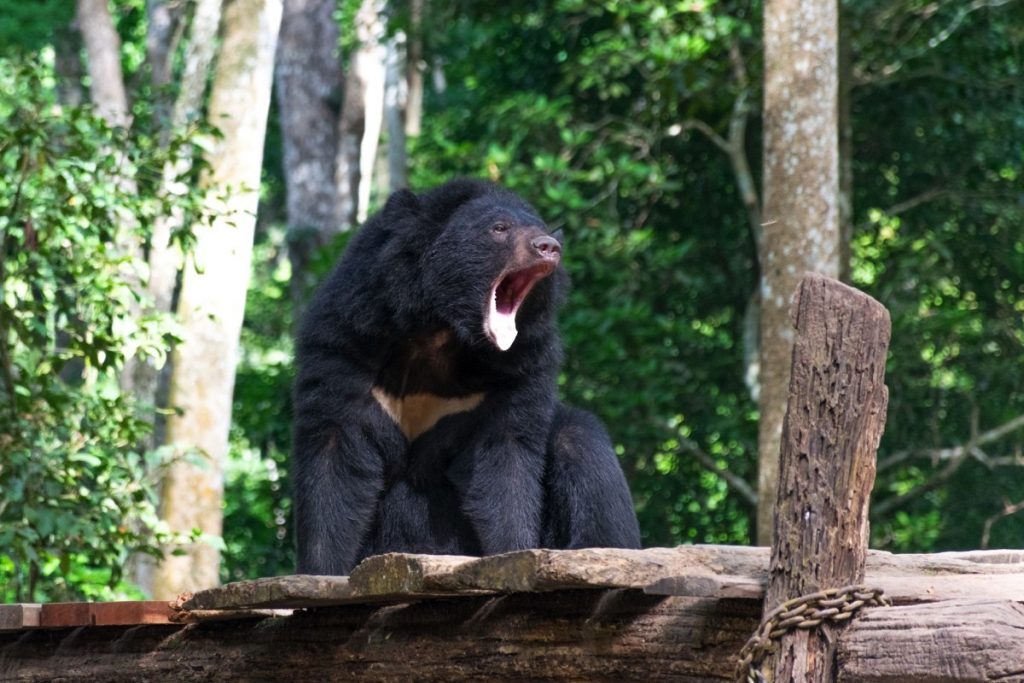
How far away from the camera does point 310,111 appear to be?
14.6 meters

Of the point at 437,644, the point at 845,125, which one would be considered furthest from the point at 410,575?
the point at 845,125

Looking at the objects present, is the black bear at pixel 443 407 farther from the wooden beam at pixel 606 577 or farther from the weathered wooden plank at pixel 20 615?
the wooden beam at pixel 606 577

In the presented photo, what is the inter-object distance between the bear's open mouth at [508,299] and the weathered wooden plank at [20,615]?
1455 mm

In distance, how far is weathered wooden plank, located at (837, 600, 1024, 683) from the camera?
2.12 metres

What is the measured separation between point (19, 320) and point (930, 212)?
7047 mm

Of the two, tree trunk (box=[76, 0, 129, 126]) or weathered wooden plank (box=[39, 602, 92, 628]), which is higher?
tree trunk (box=[76, 0, 129, 126])

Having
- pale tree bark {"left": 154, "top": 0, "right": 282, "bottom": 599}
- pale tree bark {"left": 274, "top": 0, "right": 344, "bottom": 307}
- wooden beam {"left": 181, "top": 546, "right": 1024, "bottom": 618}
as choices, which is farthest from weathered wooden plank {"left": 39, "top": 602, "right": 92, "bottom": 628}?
pale tree bark {"left": 274, "top": 0, "right": 344, "bottom": 307}

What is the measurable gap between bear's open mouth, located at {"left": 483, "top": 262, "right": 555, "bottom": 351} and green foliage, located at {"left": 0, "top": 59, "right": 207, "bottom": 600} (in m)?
1.68

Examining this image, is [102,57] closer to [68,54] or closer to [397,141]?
[397,141]

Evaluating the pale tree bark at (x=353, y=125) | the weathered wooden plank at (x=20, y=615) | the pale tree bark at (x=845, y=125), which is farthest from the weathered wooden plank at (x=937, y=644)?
the pale tree bark at (x=353, y=125)

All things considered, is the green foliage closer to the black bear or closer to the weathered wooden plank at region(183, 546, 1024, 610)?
the black bear

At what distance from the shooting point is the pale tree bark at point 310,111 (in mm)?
13852

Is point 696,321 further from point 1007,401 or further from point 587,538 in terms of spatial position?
point 587,538

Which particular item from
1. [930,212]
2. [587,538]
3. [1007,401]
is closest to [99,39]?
[930,212]
